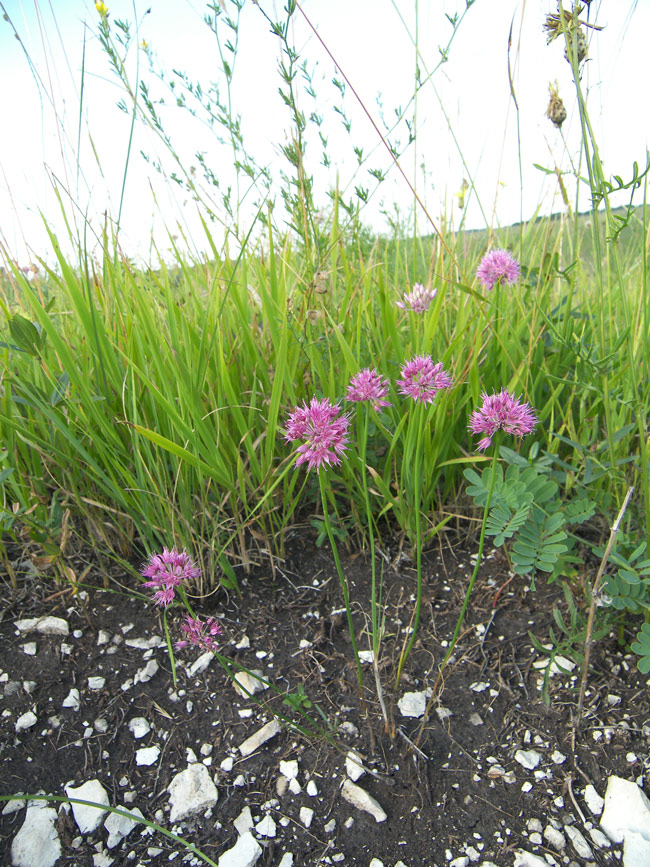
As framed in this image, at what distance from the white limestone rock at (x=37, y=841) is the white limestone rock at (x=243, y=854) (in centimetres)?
31

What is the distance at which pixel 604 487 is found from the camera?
56.4 inches

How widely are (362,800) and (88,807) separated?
1.76 feet

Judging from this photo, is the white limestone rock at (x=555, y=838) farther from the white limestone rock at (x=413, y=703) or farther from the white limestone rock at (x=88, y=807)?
the white limestone rock at (x=88, y=807)

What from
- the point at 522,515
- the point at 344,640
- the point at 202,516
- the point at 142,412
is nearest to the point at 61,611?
the point at 202,516

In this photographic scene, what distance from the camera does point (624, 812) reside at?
97cm

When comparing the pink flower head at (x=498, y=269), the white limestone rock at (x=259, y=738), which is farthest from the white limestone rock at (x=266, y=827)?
the pink flower head at (x=498, y=269)

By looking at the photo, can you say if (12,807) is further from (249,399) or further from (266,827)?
(249,399)

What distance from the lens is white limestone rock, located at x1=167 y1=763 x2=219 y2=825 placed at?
104cm

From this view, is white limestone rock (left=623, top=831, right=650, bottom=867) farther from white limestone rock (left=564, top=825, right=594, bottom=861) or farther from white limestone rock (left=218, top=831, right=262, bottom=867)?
white limestone rock (left=218, top=831, right=262, bottom=867)

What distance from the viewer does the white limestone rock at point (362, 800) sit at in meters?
1.00

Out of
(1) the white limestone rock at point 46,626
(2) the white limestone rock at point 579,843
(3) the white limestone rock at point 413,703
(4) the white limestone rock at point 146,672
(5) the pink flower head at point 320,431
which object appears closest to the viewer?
(5) the pink flower head at point 320,431

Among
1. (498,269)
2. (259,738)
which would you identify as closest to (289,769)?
(259,738)

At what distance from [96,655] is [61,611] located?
0.19 meters

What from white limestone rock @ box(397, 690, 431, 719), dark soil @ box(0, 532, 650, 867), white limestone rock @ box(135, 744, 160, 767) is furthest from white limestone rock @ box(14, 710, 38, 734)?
white limestone rock @ box(397, 690, 431, 719)
